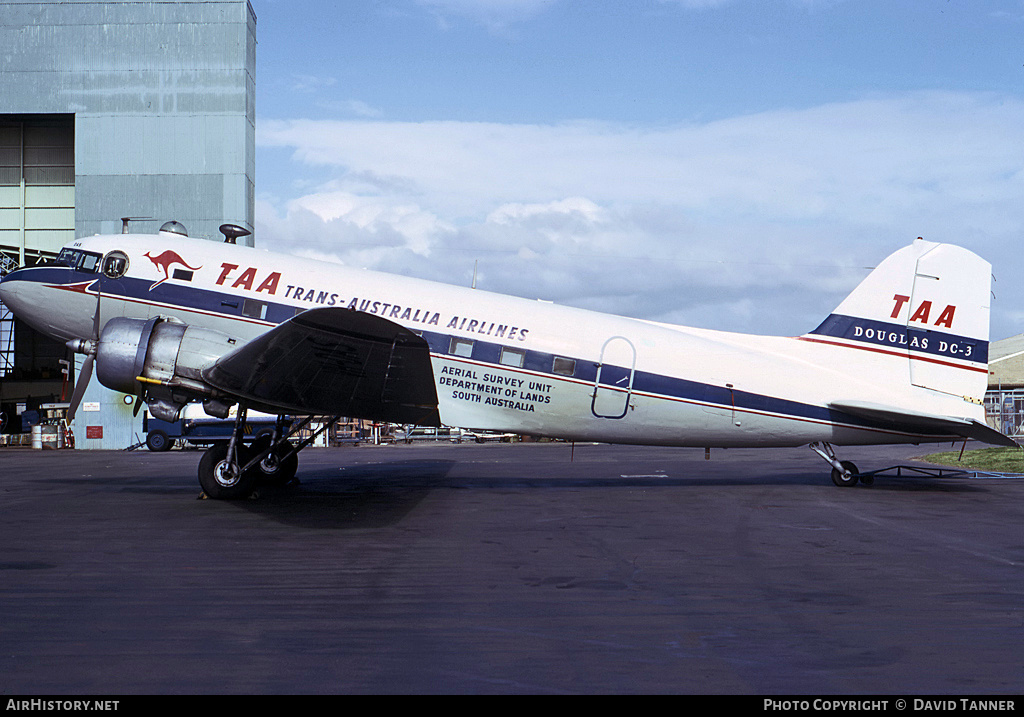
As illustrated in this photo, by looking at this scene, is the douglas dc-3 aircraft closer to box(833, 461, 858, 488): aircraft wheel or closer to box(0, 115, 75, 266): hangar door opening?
box(833, 461, 858, 488): aircraft wheel

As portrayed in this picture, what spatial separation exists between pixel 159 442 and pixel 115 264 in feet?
74.5

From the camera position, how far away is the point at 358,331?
10742mm

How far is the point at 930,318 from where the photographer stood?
14.8 m

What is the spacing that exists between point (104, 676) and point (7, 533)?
21.9 ft

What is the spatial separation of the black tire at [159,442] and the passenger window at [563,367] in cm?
2607

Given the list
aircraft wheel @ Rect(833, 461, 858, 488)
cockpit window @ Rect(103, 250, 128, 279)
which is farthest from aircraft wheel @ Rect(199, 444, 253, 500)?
aircraft wheel @ Rect(833, 461, 858, 488)

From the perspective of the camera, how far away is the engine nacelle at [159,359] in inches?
511

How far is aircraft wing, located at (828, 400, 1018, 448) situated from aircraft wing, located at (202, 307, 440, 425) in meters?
7.11

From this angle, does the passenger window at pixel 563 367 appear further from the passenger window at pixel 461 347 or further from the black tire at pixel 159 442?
the black tire at pixel 159 442

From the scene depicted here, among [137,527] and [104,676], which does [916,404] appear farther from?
[104,676]

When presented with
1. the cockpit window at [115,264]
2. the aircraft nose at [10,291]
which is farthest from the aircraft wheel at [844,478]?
the aircraft nose at [10,291]

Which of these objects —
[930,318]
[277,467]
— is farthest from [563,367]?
[930,318]

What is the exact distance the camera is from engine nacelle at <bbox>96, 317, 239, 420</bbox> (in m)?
13.0

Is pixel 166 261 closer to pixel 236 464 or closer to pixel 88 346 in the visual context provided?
pixel 88 346
